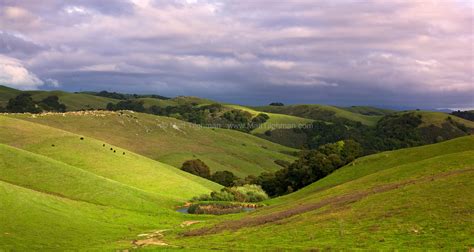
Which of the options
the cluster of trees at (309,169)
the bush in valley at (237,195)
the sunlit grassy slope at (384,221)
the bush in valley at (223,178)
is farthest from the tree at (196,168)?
the sunlit grassy slope at (384,221)

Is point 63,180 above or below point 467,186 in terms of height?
below

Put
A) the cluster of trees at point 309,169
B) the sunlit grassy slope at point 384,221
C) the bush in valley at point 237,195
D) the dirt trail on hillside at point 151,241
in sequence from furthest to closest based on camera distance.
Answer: the cluster of trees at point 309,169 → the bush in valley at point 237,195 → the dirt trail on hillside at point 151,241 → the sunlit grassy slope at point 384,221

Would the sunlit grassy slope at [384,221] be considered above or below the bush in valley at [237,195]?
above

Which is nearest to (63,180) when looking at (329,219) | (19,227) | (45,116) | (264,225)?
(19,227)

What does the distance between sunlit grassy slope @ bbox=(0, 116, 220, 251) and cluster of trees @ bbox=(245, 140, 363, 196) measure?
19.7 meters

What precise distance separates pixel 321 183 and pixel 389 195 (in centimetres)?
4092

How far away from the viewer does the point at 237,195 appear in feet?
318

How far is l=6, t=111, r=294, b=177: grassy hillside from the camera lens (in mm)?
149750

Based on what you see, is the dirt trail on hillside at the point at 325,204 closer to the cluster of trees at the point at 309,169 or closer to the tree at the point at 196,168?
the cluster of trees at the point at 309,169

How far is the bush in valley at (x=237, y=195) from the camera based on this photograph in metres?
90.7

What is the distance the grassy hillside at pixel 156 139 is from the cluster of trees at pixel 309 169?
120ft

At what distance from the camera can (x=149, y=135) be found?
171 meters

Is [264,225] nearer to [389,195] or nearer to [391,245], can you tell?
[389,195]

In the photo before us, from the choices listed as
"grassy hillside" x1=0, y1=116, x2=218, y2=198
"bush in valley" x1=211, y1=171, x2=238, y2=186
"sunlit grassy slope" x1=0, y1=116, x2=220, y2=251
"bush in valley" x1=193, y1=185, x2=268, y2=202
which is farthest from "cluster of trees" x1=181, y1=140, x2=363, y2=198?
"sunlit grassy slope" x1=0, y1=116, x2=220, y2=251
